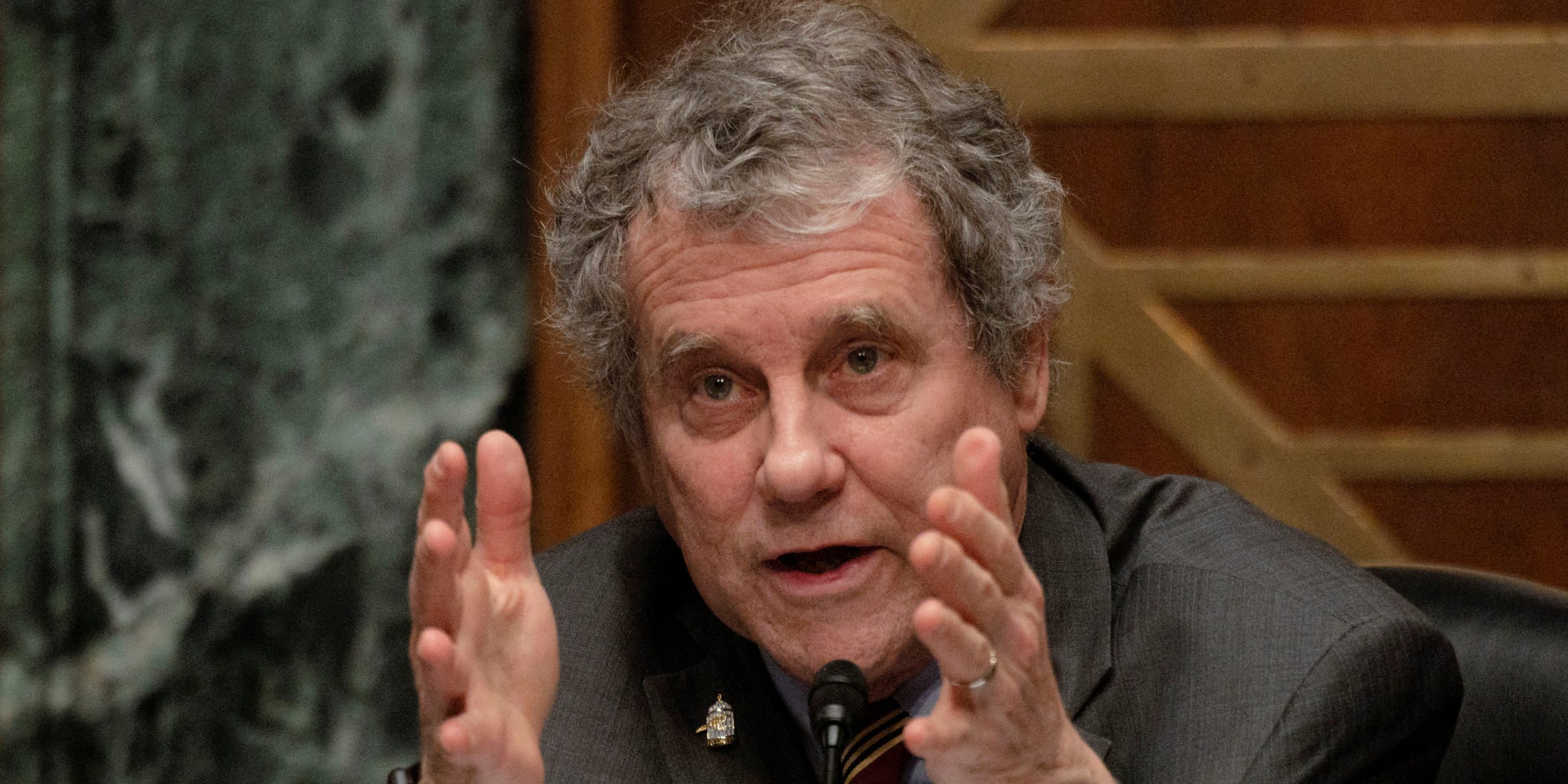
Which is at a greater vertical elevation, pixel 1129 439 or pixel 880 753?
pixel 880 753

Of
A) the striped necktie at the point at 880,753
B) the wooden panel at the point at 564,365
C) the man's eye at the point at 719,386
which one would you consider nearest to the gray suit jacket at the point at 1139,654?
the striped necktie at the point at 880,753

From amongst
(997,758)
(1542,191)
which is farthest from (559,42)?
(997,758)

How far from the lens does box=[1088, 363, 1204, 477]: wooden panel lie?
290 cm

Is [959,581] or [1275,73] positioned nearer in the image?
[959,581]

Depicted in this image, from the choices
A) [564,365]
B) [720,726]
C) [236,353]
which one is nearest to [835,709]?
[720,726]

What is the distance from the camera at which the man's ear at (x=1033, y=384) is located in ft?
5.62

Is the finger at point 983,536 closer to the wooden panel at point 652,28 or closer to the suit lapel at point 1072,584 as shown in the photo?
the suit lapel at point 1072,584

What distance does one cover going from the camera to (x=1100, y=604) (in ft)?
5.42

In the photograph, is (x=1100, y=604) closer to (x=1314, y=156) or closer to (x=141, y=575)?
(x=1314, y=156)

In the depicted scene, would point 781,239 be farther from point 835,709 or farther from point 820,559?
point 835,709

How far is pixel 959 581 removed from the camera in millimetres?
1104

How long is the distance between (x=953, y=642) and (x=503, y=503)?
1.35 ft

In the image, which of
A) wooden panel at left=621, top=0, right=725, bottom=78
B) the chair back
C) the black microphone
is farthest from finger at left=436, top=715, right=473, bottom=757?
wooden panel at left=621, top=0, right=725, bottom=78

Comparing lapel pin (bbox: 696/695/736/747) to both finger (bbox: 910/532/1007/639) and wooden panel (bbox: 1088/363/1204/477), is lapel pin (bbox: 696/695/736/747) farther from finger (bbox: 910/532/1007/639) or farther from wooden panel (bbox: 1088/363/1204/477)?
wooden panel (bbox: 1088/363/1204/477)
